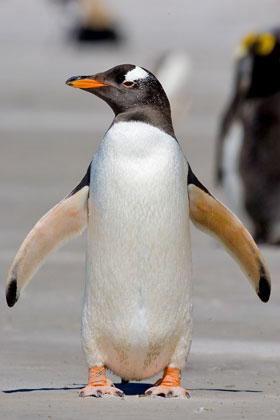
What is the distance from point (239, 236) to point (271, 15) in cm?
2834

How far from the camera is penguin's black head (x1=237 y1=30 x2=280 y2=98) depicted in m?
8.77

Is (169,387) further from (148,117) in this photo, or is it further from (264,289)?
(148,117)

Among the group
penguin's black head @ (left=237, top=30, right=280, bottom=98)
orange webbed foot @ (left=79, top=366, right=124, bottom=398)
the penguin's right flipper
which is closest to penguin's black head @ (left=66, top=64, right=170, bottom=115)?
the penguin's right flipper

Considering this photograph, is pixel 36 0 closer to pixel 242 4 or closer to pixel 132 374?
pixel 242 4

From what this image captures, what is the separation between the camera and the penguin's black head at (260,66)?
8766 millimetres

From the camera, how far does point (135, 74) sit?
3926mm

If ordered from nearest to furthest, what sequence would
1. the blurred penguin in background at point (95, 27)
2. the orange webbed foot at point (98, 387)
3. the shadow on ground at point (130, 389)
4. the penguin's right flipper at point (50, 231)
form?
the orange webbed foot at point (98, 387) → the shadow on ground at point (130, 389) → the penguin's right flipper at point (50, 231) → the blurred penguin in background at point (95, 27)

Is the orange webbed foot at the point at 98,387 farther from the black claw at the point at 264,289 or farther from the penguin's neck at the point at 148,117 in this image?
the penguin's neck at the point at 148,117

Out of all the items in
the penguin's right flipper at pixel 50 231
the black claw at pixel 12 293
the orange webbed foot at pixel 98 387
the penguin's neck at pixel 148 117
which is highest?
the penguin's neck at pixel 148 117

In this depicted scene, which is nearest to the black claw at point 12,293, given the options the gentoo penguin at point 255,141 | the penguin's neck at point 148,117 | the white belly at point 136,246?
the white belly at point 136,246

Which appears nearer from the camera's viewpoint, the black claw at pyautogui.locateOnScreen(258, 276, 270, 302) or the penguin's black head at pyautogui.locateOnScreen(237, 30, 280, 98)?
the black claw at pyautogui.locateOnScreen(258, 276, 270, 302)

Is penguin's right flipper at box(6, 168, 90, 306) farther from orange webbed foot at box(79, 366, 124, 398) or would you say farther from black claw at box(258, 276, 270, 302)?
black claw at box(258, 276, 270, 302)

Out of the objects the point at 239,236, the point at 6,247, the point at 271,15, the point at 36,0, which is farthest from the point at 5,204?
the point at 36,0

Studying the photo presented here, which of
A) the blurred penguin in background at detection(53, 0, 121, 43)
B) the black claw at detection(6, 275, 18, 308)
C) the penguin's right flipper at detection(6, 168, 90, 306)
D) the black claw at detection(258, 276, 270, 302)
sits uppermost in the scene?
the blurred penguin in background at detection(53, 0, 121, 43)
